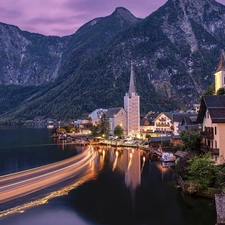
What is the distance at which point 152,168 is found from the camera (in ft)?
206

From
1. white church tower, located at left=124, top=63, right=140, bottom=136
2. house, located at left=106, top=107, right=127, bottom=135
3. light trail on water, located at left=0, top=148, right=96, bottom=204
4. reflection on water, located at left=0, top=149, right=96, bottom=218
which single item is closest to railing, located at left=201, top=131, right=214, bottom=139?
reflection on water, located at left=0, top=149, right=96, bottom=218

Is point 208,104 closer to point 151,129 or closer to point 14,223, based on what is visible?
point 14,223

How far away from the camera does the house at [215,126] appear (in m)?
44.5

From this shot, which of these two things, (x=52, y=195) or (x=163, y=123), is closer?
(x=52, y=195)

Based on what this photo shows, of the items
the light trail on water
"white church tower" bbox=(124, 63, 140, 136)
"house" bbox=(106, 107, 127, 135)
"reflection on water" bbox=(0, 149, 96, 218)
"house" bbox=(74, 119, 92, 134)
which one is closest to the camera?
"reflection on water" bbox=(0, 149, 96, 218)

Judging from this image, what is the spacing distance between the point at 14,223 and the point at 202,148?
93.5ft

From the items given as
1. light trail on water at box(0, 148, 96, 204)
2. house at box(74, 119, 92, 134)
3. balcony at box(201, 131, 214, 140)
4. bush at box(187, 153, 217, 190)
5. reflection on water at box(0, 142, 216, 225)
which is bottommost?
reflection on water at box(0, 142, 216, 225)

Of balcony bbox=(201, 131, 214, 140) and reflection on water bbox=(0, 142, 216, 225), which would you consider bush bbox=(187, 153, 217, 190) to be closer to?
reflection on water bbox=(0, 142, 216, 225)

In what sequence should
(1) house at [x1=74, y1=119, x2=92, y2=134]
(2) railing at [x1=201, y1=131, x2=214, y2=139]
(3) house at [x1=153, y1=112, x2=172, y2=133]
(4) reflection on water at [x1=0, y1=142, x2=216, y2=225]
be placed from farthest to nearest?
(1) house at [x1=74, y1=119, x2=92, y2=134]
(3) house at [x1=153, y1=112, x2=172, y2=133]
(2) railing at [x1=201, y1=131, x2=214, y2=139]
(4) reflection on water at [x1=0, y1=142, x2=216, y2=225]

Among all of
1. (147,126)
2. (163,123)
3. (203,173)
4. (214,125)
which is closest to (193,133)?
(214,125)

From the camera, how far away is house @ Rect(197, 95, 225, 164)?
4452 cm

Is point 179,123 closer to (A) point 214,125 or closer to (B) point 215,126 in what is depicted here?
(A) point 214,125

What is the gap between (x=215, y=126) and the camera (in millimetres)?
45594

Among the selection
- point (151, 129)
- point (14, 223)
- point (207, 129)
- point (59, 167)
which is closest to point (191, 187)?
point (207, 129)
